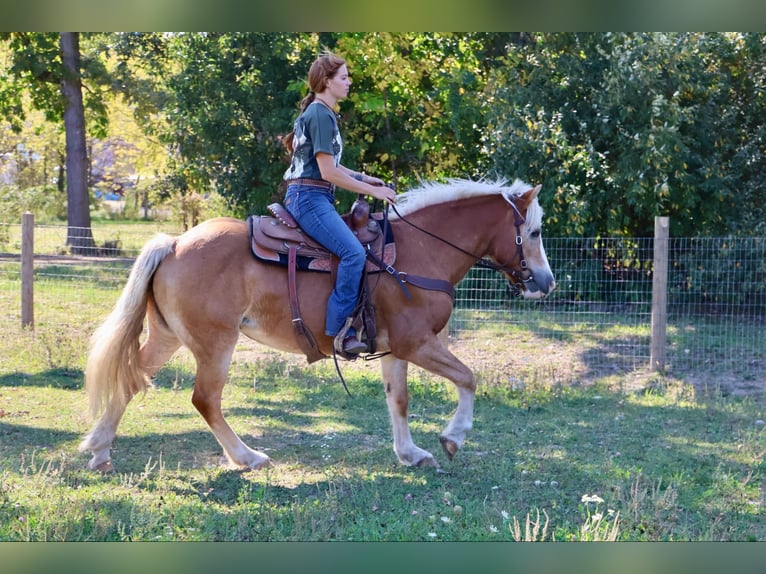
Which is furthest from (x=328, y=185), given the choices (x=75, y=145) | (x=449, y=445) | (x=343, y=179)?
(x=75, y=145)

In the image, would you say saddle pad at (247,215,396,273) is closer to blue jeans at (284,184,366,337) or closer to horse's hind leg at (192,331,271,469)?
blue jeans at (284,184,366,337)

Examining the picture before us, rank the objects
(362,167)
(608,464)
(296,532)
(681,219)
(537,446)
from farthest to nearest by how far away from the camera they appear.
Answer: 1. (362,167)
2. (681,219)
3. (537,446)
4. (608,464)
5. (296,532)

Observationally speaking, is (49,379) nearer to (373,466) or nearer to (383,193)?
(373,466)

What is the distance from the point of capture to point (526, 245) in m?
6.26

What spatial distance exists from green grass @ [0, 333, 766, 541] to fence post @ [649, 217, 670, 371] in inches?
29.9

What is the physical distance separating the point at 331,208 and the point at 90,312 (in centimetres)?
835

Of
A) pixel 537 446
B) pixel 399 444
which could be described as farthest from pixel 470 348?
pixel 399 444

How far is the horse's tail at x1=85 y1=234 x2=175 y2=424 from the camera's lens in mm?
5766

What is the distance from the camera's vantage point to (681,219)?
45.8 feet

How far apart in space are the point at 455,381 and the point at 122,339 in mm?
2404

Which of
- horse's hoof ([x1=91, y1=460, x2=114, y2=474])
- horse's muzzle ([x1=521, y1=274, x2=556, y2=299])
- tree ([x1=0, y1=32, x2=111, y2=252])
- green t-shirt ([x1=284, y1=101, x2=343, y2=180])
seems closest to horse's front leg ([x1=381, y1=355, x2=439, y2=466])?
horse's muzzle ([x1=521, y1=274, x2=556, y2=299])

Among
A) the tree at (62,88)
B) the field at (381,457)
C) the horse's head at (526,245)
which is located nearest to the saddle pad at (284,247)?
the horse's head at (526,245)

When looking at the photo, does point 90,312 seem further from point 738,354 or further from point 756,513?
point 756,513

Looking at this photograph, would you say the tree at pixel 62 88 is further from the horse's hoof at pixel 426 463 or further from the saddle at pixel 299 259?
A: the horse's hoof at pixel 426 463
